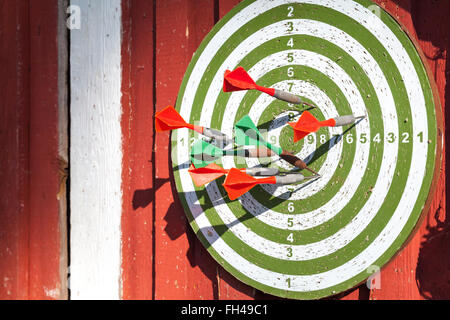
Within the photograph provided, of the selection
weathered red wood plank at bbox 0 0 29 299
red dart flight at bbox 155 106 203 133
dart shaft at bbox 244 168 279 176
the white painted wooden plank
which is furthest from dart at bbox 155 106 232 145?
weathered red wood plank at bbox 0 0 29 299

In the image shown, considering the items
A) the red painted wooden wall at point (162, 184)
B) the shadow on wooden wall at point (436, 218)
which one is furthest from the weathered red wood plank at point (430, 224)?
the red painted wooden wall at point (162, 184)

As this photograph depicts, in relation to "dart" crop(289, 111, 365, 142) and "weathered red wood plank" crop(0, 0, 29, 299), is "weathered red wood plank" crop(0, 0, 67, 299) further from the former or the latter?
"dart" crop(289, 111, 365, 142)

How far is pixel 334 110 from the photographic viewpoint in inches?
24.2

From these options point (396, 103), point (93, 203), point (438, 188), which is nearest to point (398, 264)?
point (438, 188)

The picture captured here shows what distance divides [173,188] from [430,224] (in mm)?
432

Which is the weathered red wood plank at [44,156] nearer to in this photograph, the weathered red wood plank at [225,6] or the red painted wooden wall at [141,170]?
the red painted wooden wall at [141,170]

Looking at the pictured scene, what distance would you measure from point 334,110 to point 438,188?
7.0 inches

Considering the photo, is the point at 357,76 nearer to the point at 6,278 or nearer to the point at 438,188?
the point at 438,188

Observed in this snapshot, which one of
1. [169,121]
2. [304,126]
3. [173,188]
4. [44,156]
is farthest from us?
[44,156]

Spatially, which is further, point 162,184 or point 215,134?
point 162,184

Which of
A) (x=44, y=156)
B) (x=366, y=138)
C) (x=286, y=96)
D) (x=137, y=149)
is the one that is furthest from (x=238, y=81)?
(x=44, y=156)

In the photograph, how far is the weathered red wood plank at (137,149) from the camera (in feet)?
2.64

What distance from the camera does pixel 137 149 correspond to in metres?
0.82

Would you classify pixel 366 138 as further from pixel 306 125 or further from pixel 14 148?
pixel 14 148
